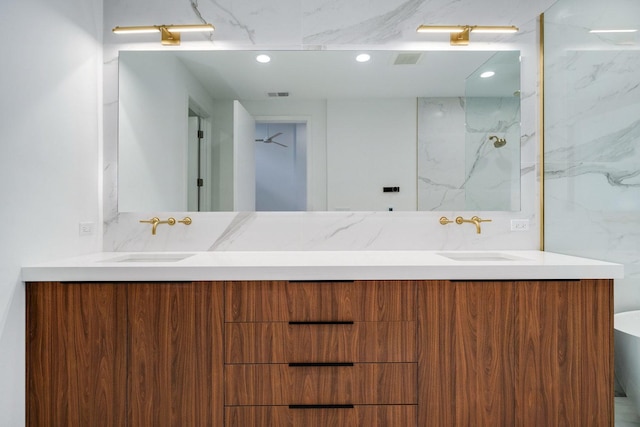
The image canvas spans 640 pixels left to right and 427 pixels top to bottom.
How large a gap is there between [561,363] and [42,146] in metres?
2.35

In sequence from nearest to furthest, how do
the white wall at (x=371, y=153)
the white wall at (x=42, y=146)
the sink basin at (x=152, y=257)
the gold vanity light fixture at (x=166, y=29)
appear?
the white wall at (x=42, y=146), the sink basin at (x=152, y=257), the gold vanity light fixture at (x=166, y=29), the white wall at (x=371, y=153)

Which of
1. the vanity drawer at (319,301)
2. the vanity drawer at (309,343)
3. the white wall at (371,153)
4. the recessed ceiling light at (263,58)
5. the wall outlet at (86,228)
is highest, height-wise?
the recessed ceiling light at (263,58)

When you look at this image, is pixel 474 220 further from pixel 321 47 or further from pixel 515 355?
pixel 321 47

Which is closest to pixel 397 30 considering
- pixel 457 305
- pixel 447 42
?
pixel 447 42

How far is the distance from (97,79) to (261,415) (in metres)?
1.92

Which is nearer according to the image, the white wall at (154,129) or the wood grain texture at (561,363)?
the wood grain texture at (561,363)

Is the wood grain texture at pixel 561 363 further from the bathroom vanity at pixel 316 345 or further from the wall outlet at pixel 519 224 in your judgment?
the wall outlet at pixel 519 224

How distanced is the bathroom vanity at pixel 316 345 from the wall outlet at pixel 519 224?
63 centimetres

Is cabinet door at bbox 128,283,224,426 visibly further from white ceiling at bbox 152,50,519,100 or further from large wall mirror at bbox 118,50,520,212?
white ceiling at bbox 152,50,519,100

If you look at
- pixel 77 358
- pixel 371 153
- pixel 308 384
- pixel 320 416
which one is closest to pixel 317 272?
pixel 308 384

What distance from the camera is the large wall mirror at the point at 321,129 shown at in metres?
2.06

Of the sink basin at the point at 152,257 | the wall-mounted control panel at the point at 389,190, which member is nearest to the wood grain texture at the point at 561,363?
the wall-mounted control panel at the point at 389,190

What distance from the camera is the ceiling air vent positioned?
2055 mm

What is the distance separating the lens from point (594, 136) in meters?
1.71
